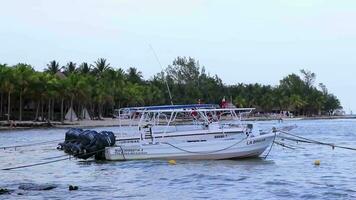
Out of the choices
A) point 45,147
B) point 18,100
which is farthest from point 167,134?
point 18,100

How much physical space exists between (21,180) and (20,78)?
76873 mm

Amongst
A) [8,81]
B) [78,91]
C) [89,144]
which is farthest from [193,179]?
[78,91]

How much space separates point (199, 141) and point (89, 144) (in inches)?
251

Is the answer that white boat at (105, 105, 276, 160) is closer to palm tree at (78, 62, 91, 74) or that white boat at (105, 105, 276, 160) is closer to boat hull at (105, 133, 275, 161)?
boat hull at (105, 133, 275, 161)

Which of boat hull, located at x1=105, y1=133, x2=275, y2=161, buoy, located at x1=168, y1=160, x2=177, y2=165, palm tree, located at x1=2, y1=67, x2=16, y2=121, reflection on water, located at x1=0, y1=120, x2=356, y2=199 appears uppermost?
palm tree, located at x1=2, y1=67, x2=16, y2=121

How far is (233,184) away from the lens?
2605cm

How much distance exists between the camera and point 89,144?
3541 centimetres

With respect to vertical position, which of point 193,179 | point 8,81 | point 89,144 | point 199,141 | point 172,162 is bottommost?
point 193,179

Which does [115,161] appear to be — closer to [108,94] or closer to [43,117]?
[43,117]

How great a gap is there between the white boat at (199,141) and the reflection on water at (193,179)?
27.5 inches

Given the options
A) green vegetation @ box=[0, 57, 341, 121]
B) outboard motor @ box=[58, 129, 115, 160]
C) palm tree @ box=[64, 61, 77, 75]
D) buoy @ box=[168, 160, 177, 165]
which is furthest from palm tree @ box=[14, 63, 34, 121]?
buoy @ box=[168, 160, 177, 165]

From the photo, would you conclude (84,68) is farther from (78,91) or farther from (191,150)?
(191,150)

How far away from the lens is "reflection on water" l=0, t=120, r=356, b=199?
76.2 feet

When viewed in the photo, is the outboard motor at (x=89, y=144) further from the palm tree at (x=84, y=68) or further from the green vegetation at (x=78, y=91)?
the palm tree at (x=84, y=68)
